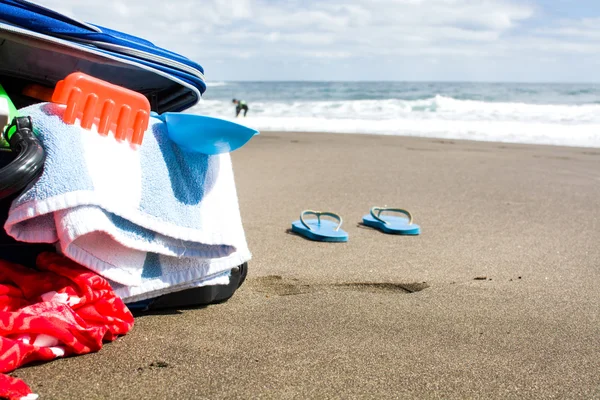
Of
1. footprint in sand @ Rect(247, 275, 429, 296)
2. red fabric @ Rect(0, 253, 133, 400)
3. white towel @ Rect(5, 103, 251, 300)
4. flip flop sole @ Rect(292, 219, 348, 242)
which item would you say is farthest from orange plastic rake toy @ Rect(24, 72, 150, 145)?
flip flop sole @ Rect(292, 219, 348, 242)

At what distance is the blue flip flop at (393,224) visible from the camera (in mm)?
3225

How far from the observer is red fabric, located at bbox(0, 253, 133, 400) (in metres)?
1.47

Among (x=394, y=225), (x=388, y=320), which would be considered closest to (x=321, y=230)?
(x=394, y=225)

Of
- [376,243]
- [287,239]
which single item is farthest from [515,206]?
[287,239]

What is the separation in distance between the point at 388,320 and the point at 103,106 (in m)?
1.09

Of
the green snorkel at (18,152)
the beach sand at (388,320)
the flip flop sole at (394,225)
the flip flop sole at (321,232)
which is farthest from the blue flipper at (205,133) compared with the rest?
the flip flop sole at (394,225)

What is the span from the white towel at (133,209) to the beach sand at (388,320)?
18cm

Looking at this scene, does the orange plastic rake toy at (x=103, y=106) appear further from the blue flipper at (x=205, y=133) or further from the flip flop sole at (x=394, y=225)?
the flip flop sole at (x=394, y=225)

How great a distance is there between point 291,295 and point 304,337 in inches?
16.0

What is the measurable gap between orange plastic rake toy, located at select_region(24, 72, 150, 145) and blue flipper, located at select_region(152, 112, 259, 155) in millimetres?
94

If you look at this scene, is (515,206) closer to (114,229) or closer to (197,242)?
(197,242)

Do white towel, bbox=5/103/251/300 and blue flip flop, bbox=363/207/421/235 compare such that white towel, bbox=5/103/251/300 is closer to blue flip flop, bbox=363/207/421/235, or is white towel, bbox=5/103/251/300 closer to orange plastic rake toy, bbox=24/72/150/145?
orange plastic rake toy, bbox=24/72/150/145

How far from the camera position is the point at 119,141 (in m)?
1.79

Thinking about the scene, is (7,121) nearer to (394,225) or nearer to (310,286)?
(310,286)
